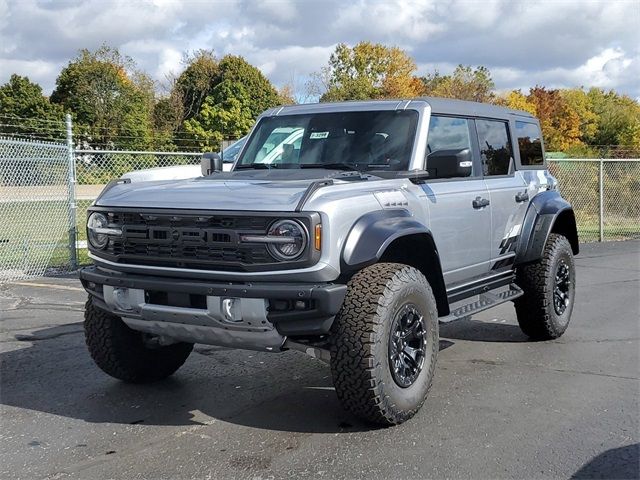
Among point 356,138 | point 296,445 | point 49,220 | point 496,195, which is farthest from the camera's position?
point 49,220

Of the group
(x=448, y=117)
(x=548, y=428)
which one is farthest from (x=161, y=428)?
(x=448, y=117)

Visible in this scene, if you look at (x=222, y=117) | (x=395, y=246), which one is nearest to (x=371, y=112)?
(x=395, y=246)

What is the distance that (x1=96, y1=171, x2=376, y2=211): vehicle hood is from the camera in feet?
12.7

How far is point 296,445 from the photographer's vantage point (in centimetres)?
390

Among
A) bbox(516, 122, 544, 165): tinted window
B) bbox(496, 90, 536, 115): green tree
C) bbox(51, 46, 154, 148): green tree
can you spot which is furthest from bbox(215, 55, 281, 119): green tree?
bbox(516, 122, 544, 165): tinted window

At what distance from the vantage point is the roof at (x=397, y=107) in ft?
17.2

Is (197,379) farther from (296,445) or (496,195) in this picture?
(496,195)

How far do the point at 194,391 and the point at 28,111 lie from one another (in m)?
35.7

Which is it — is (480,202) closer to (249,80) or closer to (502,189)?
(502,189)

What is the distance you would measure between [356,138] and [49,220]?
657cm

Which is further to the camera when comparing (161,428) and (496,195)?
(496,195)

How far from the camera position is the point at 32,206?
983 cm

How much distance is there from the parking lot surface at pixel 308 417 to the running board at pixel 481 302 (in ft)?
1.63

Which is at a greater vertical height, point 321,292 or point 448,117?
point 448,117
